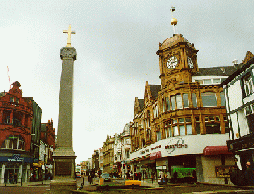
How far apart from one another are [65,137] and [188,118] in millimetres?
23642

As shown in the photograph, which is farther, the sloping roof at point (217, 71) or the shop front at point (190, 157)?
the sloping roof at point (217, 71)

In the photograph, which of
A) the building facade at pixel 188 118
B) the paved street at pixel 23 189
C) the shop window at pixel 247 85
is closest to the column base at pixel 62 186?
the paved street at pixel 23 189

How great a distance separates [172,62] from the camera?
3941 cm

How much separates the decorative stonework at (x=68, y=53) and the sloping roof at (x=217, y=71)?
25.9 metres

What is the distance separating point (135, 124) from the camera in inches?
2302

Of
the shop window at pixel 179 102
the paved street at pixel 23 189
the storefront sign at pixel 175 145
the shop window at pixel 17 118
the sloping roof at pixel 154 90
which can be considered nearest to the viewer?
the paved street at pixel 23 189

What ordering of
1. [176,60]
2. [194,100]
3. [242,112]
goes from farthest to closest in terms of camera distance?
[176,60] → [194,100] → [242,112]

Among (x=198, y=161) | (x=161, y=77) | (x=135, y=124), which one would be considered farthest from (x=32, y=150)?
(x=198, y=161)

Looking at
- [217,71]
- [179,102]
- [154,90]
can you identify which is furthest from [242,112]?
[154,90]

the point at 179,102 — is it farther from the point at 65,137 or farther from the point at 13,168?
the point at 13,168

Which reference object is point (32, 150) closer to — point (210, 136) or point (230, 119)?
point (210, 136)

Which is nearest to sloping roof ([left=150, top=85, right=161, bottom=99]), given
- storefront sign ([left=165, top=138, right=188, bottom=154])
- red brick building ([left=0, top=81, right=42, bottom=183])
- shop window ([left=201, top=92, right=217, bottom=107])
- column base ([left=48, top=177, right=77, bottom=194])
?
shop window ([left=201, top=92, right=217, bottom=107])

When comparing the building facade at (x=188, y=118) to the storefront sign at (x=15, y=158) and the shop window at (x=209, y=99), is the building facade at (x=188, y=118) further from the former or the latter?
the storefront sign at (x=15, y=158)

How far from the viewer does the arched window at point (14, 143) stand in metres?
40.0
